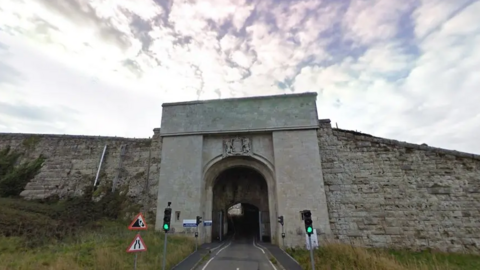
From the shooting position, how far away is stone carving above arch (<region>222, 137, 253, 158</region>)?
15.5 metres

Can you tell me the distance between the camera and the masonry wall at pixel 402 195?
12.2 m

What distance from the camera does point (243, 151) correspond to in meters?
15.5

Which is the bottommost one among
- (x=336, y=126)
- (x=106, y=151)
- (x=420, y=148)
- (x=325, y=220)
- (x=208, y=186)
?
(x=325, y=220)

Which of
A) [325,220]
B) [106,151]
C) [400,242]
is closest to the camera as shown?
[400,242]

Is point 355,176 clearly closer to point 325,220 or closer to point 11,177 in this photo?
point 325,220

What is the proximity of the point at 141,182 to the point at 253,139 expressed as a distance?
788 cm

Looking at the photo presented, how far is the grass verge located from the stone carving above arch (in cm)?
639

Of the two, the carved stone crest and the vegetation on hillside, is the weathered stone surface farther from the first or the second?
the vegetation on hillside

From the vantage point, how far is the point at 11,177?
1594 cm

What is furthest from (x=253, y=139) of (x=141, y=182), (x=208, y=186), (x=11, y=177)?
(x=11, y=177)

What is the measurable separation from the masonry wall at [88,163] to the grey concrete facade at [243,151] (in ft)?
3.99

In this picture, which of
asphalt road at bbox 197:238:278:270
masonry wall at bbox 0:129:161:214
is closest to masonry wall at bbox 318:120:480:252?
asphalt road at bbox 197:238:278:270

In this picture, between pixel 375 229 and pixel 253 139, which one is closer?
pixel 375 229

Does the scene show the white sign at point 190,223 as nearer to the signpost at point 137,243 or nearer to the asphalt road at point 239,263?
the asphalt road at point 239,263
